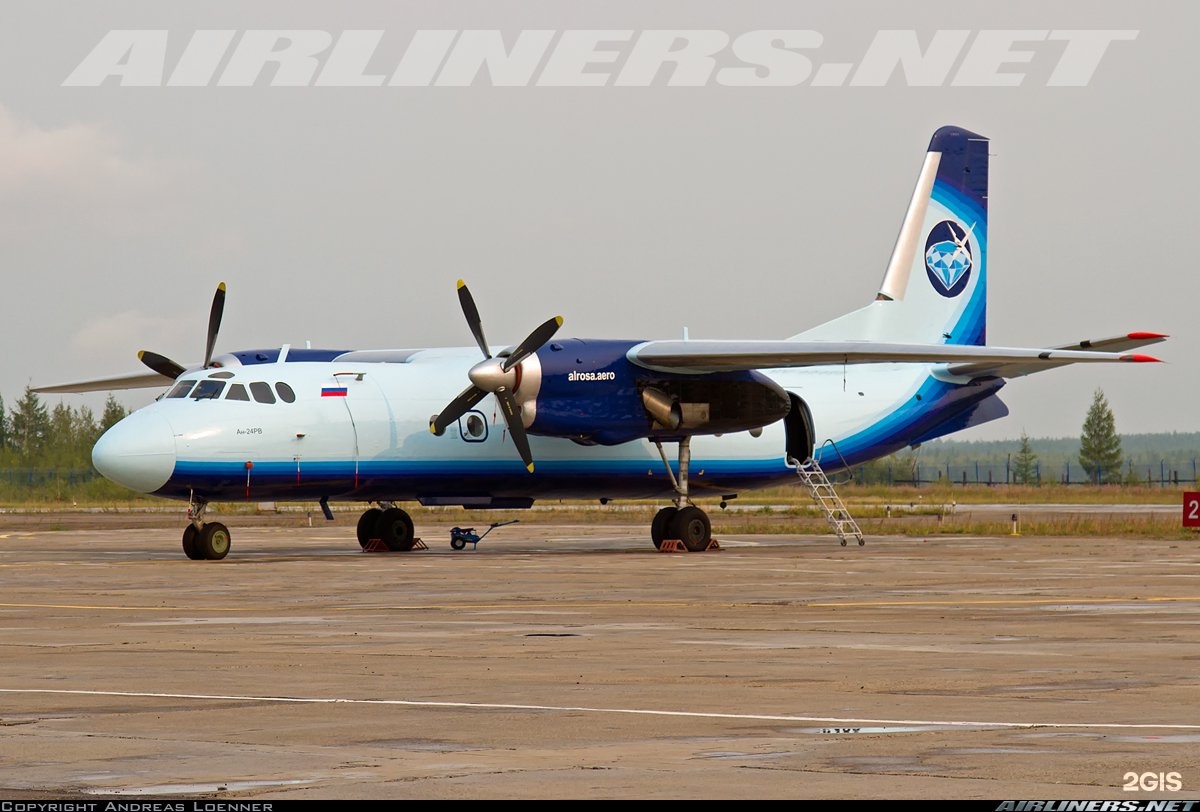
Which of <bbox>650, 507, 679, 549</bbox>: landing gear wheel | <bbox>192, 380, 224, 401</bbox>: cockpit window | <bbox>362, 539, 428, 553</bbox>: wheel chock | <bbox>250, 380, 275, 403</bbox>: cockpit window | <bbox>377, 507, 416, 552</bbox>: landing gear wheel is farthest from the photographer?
<bbox>377, 507, 416, 552</bbox>: landing gear wheel

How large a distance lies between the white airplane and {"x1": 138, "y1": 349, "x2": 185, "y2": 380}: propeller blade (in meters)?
0.08

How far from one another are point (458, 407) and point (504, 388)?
119cm

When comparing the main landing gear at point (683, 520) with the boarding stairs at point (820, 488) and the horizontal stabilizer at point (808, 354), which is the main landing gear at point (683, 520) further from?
the boarding stairs at point (820, 488)

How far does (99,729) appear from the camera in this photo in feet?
33.6

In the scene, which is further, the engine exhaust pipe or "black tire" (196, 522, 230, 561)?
the engine exhaust pipe

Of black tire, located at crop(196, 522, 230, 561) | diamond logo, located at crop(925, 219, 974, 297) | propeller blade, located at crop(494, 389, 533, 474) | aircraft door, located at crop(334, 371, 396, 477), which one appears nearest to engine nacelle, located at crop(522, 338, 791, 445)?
propeller blade, located at crop(494, 389, 533, 474)

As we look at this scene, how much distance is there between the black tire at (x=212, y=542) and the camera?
1212 inches

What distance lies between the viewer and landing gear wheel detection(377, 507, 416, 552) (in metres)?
35.6

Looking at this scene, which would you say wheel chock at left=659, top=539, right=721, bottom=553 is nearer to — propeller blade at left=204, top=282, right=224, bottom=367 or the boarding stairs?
the boarding stairs

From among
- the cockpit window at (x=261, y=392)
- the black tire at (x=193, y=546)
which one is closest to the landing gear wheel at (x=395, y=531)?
the cockpit window at (x=261, y=392)

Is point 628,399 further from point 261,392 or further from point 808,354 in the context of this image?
point 261,392

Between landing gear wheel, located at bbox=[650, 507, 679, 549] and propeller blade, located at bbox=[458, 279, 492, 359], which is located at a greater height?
propeller blade, located at bbox=[458, 279, 492, 359]

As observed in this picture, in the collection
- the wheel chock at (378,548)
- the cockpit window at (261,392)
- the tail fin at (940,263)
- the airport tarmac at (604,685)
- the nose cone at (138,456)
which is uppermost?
the tail fin at (940,263)

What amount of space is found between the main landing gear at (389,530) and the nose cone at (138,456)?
21.1 ft
